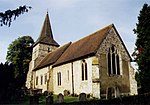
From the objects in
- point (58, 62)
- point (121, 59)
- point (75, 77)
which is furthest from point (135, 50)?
point (58, 62)

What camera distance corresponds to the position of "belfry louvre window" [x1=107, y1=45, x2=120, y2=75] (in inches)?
1061

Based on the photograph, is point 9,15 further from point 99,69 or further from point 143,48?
point 143,48

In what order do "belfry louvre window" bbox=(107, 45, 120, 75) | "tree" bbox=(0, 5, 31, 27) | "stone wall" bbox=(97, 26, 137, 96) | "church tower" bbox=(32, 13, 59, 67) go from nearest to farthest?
"tree" bbox=(0, 5, 31, 27) < "stone wall" bbox=(97, 26, 137, 96) < "belfry louvre window" bbox=(107, 45, 120, 75) < "church tower" bbox=(32, 13, 59, 67)

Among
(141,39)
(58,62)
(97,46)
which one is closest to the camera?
(97,46)

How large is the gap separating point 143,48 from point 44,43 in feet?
76.5

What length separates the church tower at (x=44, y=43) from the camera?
45688 millimetres

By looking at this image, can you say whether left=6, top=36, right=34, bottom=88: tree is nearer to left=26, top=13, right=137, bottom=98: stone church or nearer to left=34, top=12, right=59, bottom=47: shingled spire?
left=34, top=12, right=59, bottom=47: shingled spire

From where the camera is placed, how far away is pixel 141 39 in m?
30.1

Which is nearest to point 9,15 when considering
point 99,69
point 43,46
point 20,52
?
point 99,69

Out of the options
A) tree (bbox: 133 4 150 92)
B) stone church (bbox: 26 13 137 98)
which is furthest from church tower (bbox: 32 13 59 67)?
tree (bbox: 133 4 150 92)

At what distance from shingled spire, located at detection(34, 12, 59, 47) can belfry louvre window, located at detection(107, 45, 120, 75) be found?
70.6 ft

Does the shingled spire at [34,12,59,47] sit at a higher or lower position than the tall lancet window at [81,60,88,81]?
higher

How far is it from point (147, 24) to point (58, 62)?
45.8 ft

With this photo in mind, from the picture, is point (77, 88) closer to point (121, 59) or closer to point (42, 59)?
point (121, 59)
